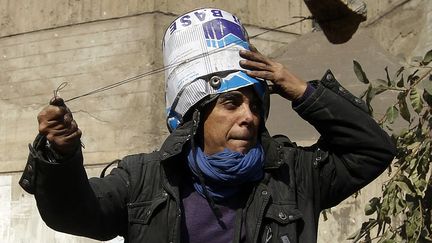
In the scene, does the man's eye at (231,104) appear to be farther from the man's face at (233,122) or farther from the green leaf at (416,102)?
the green leaf at (416,102)

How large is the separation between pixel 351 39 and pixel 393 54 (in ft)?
1.28

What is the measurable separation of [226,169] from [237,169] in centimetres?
3

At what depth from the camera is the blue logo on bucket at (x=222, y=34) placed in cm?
236

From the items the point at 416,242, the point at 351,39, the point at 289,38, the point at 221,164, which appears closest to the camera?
the point at 221,164

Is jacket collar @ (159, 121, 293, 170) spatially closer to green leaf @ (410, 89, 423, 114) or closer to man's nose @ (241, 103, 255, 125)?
man's nose @ (241, 103, 255, 125)

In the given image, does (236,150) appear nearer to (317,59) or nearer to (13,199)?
(317,59)

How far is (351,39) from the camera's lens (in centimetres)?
703

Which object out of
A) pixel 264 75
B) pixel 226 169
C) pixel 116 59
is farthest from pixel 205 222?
pixel 116 59

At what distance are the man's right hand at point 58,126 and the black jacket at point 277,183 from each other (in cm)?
19

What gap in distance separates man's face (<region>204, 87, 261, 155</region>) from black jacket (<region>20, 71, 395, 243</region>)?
0.06m

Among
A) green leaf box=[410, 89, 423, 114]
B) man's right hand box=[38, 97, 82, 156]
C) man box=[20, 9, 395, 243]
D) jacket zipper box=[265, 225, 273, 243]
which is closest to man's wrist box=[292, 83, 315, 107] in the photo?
man box=[20, 9, 395, 243]

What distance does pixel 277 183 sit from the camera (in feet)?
7.37

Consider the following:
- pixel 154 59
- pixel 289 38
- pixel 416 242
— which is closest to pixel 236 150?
pixel 416 242

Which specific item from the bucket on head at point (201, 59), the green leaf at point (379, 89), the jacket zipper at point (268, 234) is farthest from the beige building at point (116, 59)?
the jacket zipper at point (268, 234)
